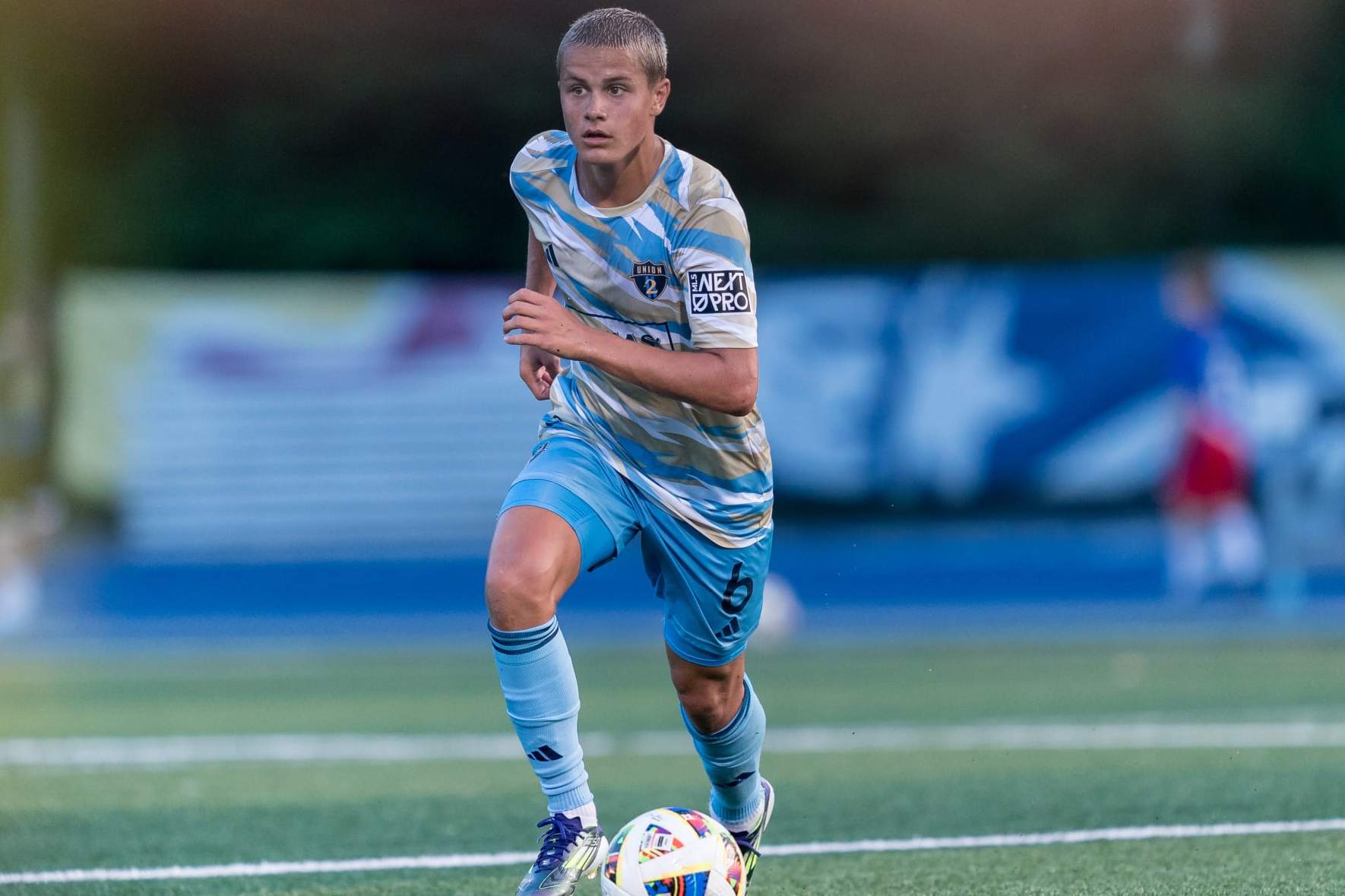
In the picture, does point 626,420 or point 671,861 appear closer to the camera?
point 671,861

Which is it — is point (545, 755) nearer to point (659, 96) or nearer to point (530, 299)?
point (530, 299)

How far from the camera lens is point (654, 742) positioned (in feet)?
28.1

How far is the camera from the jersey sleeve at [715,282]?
4469 millimetres

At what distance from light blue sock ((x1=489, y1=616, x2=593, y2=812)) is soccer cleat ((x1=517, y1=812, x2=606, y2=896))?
0.17 ft

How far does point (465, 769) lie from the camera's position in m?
7.70

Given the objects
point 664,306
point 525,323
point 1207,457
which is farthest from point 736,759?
point 1207,457

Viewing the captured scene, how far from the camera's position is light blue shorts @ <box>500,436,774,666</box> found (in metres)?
4.66

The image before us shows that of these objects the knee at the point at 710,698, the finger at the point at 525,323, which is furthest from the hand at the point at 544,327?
the knee at the point at 710,698

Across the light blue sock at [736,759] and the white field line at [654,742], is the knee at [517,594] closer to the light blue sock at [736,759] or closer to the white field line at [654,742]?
the light blue sock at [736,759]

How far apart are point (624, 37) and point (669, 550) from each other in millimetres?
1356

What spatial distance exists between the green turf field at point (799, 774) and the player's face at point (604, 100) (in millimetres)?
2080

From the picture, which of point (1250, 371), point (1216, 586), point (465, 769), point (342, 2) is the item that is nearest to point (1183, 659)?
point (1216, 586)

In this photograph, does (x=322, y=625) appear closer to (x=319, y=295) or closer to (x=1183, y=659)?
(x=319, y=295)

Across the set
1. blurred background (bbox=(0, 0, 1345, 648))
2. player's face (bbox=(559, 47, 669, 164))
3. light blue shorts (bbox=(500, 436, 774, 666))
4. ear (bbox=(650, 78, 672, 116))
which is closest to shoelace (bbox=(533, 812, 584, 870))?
light blue shorts (bbox=(500, 436, 774, 666))
